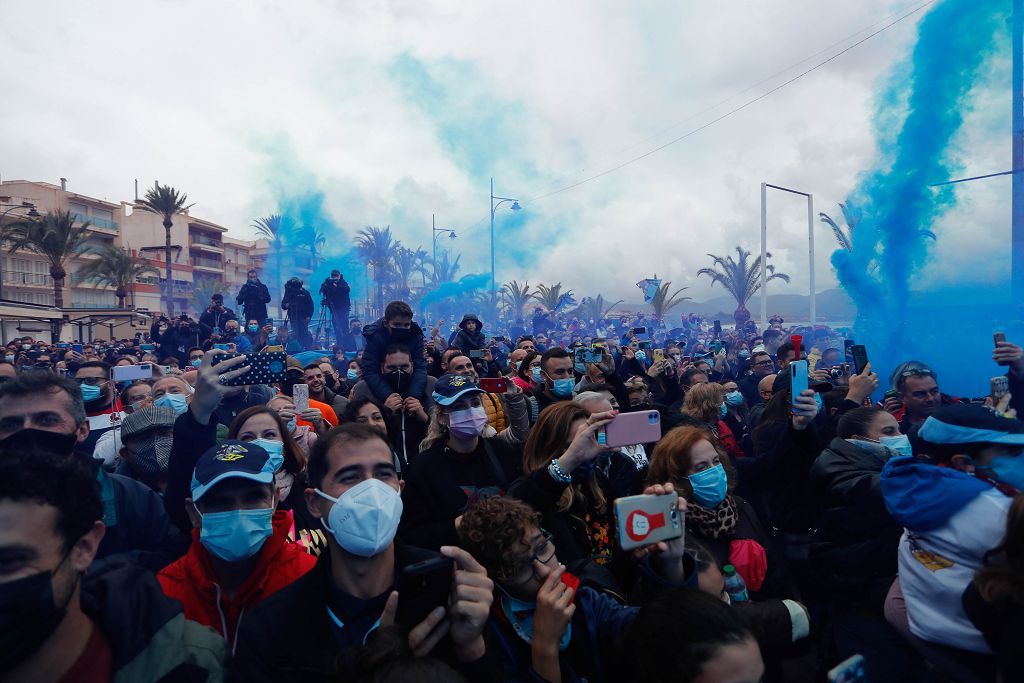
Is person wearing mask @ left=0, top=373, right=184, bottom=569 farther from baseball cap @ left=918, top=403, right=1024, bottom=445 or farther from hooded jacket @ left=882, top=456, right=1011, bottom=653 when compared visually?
baseball cap @ left=918, top=403, right=1024, bottom=445

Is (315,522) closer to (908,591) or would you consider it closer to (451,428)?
(451,428)

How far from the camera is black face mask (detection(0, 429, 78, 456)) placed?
115 inches

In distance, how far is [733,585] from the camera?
2.86 meters

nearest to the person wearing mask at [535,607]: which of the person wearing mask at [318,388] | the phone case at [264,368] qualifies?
the phone case at [264,368]

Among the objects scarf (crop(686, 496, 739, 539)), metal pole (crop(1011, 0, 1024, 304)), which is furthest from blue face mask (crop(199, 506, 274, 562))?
metal pole (crop(1011, 0, 1024, 304))

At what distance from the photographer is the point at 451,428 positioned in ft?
12.6

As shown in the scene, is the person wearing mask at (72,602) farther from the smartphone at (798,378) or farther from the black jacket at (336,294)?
the black jacket at (336,294)

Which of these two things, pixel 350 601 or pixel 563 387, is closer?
pixel 350 601

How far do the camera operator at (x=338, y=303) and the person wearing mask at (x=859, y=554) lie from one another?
1376 centimetres

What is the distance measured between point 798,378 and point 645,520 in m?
1.92

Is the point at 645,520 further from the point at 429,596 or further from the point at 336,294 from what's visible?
the point at 336,294

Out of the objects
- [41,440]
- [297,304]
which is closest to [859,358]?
[41,440]

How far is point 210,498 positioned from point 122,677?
0.79 meters

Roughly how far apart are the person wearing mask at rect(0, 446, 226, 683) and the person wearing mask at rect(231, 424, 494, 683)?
15cm
